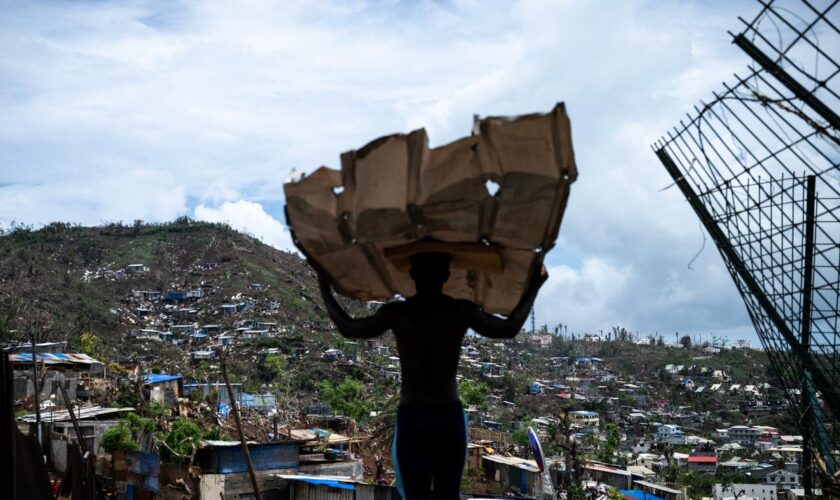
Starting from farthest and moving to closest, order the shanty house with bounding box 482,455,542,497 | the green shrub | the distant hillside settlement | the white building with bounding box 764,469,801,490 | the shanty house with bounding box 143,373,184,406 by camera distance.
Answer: the white building with bounding box 764,469,801,490, the shanty house with bounding box 143,373,184,406, the shanty house with bounding box 482,455,542,497, the distant hillside settlement, the green shrub

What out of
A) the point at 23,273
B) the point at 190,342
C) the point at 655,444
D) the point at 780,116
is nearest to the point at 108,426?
the point at 780,116

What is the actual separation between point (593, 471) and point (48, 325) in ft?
105

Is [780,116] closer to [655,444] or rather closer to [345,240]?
[345,240]

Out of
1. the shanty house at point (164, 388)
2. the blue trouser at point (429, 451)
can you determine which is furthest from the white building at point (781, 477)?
the blue trouser at point (429, 451)

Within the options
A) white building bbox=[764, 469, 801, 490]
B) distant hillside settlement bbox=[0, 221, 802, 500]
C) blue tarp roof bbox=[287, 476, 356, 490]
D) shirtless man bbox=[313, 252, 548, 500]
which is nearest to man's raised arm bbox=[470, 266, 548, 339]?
shirtless man bbox=[313, 252, 548, 500]

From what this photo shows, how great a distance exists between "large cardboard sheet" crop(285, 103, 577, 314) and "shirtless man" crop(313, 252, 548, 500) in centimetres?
15

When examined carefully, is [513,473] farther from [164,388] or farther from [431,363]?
[431,363]

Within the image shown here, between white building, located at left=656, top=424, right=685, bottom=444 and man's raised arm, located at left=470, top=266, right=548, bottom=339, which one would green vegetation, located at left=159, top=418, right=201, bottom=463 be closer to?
man's raised arm, located at left=470, top=266, right=548, bottom=339

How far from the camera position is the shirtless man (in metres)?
3.08

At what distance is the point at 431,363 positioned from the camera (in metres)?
3.16

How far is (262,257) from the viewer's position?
9069cm

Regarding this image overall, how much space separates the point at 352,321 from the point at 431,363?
14.6 inches

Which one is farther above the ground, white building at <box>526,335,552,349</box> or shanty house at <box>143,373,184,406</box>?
white building at <box>526,335,552,349</box>

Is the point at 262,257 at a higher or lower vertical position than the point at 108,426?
higher
